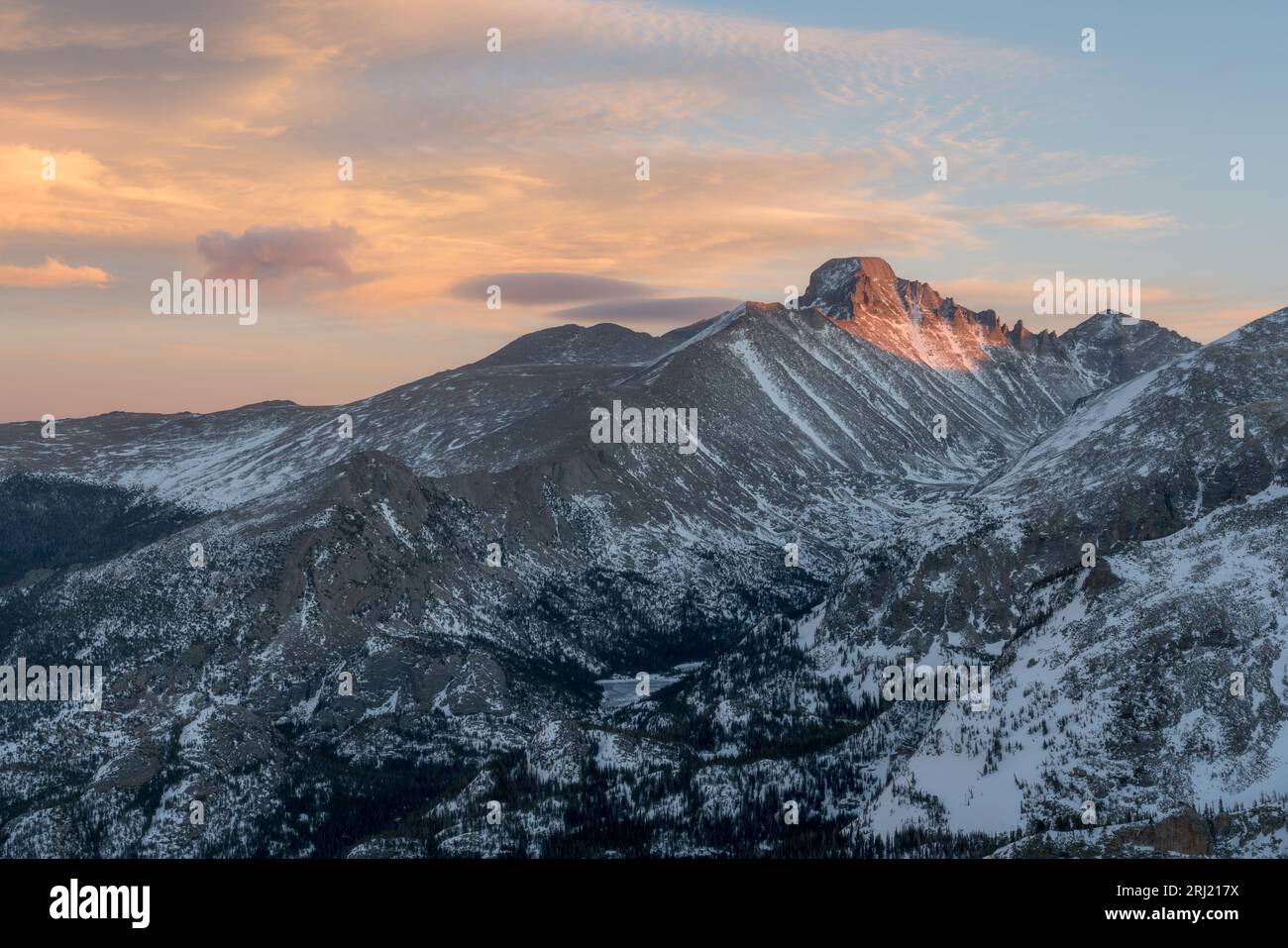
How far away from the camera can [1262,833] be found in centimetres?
18312
